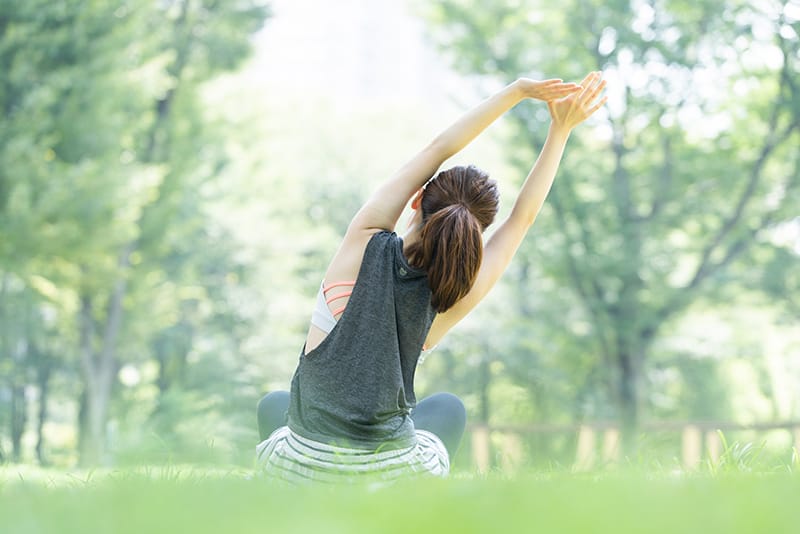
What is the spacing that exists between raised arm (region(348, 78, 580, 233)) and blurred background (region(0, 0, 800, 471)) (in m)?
3.34

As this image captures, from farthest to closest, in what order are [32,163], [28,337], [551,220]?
[28,337]
[551,220]
[32,163]

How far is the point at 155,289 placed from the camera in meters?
12.5

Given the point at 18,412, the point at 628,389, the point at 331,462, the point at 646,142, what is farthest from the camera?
the point at 18,412

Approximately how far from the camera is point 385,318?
210cm

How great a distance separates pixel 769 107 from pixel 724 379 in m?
7.22

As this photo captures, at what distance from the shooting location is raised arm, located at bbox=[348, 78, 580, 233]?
2.17 meters

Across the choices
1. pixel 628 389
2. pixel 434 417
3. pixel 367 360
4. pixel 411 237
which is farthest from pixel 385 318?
pixel 628 389

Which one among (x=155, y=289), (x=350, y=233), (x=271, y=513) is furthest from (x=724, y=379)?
(x=271, y=513)

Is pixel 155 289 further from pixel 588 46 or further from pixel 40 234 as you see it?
pixel 588 46

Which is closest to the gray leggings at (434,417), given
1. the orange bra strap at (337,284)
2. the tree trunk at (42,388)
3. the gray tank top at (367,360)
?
the gray tank top at (367,360)

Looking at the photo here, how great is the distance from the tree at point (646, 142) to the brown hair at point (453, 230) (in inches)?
370

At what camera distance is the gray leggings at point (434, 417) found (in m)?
2.45

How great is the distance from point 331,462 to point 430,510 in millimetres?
1271

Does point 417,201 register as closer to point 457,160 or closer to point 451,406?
point 451,406
